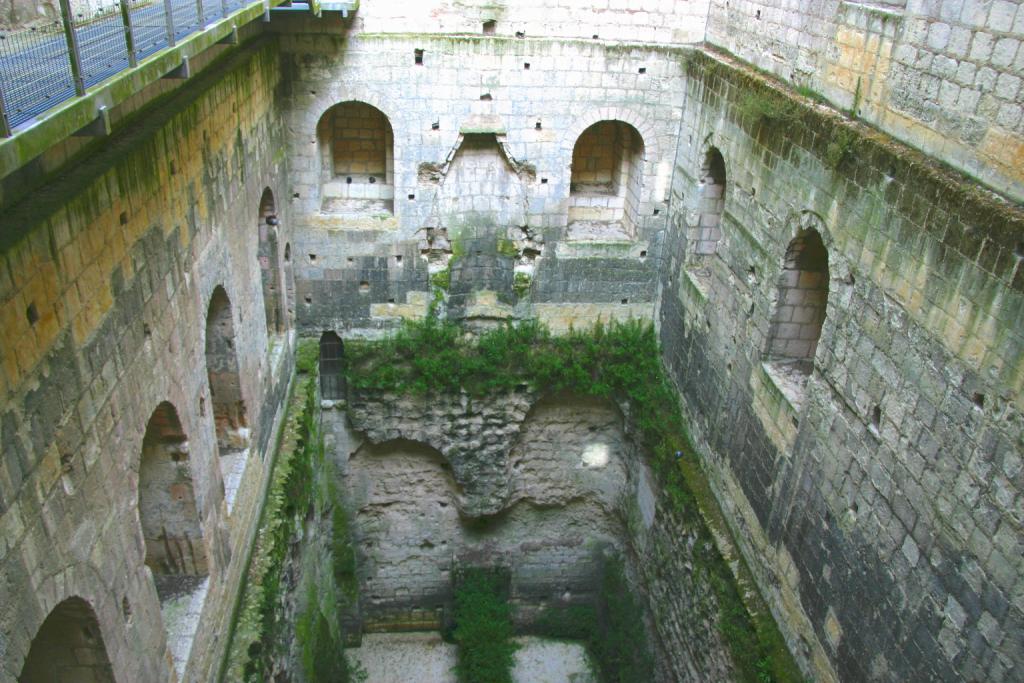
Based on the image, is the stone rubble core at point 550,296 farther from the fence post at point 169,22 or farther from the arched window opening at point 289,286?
the fence post at point 169,22

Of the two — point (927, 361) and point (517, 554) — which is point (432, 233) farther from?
point (927, 361)

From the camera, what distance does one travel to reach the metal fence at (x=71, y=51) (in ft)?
9.28

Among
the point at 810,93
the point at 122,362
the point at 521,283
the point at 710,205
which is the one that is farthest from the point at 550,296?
the point at 122,362

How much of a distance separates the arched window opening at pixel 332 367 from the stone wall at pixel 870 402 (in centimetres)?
447

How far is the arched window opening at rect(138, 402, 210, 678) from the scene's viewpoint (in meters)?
5.48

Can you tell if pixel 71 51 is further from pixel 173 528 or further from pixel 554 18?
pixel 554 18

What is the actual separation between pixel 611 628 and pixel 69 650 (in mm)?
7795

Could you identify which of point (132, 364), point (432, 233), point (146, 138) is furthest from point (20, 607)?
point (432, 233)

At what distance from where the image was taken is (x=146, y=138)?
15.6 ft

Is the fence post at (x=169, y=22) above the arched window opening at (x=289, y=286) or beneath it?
above

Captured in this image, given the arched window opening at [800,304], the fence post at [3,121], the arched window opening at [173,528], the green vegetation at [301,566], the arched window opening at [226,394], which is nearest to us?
the fence post at [3,121]

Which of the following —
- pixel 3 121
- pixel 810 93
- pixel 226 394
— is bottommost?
pixel 226 394

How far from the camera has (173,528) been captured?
5781mm

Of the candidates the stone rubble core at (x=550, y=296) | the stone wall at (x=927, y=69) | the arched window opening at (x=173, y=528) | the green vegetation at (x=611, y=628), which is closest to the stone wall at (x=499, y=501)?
the stone rubble core at (x=550, y=296)
